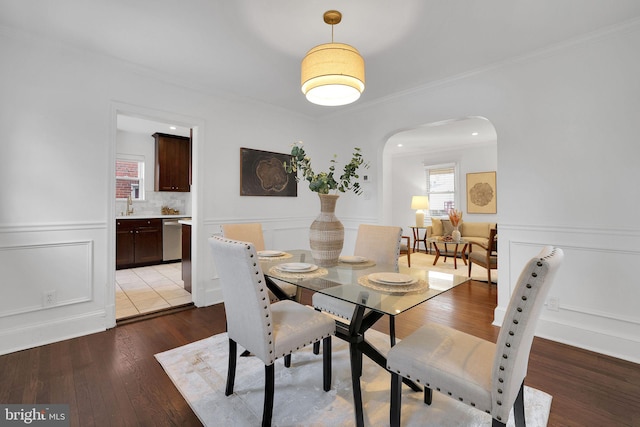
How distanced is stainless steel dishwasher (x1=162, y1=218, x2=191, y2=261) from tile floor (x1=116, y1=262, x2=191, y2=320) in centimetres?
46

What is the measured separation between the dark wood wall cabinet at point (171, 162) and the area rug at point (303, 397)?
437cm

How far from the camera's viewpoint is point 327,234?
85.4 inches

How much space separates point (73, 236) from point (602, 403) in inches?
161

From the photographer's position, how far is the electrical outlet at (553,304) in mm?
2613

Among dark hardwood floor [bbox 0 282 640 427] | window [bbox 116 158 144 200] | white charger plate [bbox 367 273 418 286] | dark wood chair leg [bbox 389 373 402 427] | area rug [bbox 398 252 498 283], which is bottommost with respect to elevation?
dark hardwood floor [bbox 0 282 640 427]

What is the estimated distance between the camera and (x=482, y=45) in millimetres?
2561

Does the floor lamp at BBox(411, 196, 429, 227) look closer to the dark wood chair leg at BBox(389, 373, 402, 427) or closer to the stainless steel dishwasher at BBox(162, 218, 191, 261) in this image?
the stainless steel dishwasher at BBox(162, 218, 191, 261)

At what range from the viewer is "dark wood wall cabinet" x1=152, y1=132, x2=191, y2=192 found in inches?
227

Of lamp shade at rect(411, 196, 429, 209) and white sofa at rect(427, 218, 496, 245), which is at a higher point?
lamp shade at rect(411, 196, 429, 209)

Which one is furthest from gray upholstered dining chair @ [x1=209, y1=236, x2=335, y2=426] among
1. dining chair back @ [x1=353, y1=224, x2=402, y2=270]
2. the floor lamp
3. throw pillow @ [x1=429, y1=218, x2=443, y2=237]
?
the floor lamp

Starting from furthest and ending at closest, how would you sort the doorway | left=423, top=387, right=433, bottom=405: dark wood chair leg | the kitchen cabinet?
1. the doorway
2. the kitchen cabinet
3. left=423, top=387, right=433, bottom=405: dark wood chair leg

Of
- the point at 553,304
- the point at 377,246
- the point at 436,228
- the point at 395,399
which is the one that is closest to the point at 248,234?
the point at 377,246

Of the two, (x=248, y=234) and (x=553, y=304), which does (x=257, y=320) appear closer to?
(x=248, y=234)

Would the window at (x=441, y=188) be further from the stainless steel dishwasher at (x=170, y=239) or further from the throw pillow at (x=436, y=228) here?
the stainless steel dishwasher at (x=170, y=239)
